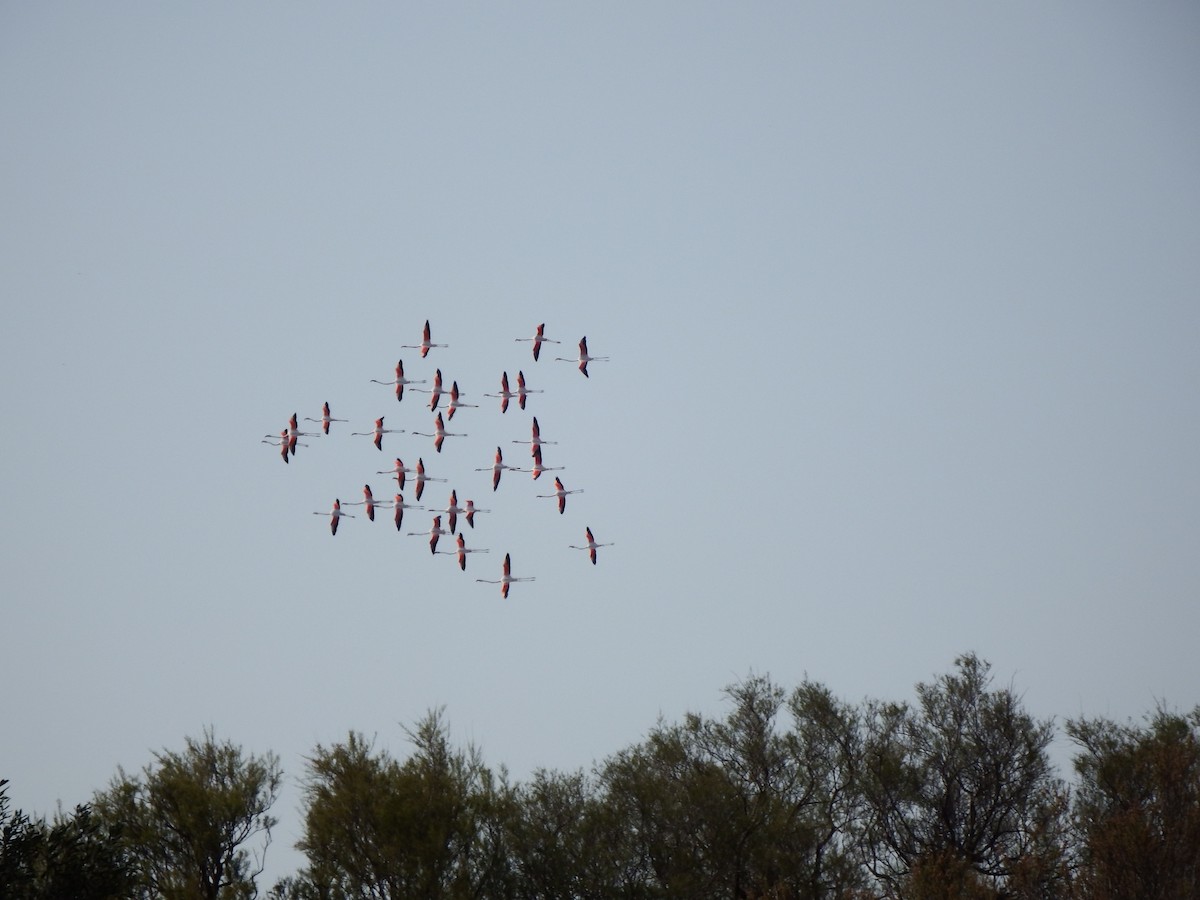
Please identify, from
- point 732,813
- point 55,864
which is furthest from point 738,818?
point 55,864

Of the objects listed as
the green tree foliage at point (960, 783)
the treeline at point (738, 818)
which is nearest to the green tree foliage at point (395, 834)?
the treeline at point (738, 818)

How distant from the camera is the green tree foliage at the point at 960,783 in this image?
56.6m

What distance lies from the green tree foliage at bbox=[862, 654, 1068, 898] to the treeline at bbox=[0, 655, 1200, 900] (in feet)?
0.25

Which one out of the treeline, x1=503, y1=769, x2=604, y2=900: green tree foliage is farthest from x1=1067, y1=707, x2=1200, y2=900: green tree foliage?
x1=503, y1=769, x2=604, y2=900: green tree foliage

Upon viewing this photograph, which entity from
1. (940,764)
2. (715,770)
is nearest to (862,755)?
(940,764)

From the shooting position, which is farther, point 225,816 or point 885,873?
point 885,873

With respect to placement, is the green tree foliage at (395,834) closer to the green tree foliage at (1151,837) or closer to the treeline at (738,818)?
the treeline at (738,818)

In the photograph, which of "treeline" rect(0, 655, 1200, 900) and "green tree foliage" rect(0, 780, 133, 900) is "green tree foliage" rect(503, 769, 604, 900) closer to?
"treeline" rect(0, 655, 1200, 900)

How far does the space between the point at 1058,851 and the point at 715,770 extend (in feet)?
44.0

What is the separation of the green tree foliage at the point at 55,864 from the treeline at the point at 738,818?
2288 mm

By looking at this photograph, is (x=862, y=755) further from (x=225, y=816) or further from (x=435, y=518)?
(x=225, y=816)

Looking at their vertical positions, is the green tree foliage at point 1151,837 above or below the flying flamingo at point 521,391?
below

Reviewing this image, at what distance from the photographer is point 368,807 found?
4769 cm

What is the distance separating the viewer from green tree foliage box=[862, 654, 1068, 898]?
56594 millimetres
